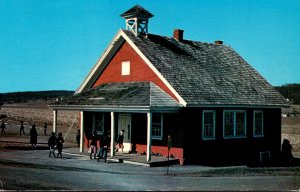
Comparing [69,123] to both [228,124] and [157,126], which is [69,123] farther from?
[228,124]

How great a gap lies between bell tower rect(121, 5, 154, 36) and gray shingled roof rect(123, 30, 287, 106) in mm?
632

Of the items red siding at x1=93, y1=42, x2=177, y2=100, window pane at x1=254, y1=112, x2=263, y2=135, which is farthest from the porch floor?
window pane at x1=254, y1=112, x2=263, y2=135

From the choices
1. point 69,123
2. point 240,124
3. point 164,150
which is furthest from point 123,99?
point 69,123

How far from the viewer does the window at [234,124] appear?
25.9 meters

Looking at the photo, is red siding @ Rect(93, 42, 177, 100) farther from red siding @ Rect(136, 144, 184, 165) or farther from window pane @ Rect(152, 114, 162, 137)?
red siding @ Rect(136, 144, 184, 165)

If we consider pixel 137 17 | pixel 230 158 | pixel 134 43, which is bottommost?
pixel 230 158

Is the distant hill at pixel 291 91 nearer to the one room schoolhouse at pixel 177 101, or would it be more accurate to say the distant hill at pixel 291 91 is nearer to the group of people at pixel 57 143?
the one room schoolhouse at pixel 177 101

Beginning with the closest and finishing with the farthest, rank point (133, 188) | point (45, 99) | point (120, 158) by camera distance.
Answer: point (133, 188) → point (120, 158) → point (45, 99)

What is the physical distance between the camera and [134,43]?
26125 millimetres

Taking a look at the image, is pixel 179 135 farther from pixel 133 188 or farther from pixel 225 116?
pixel 133 188

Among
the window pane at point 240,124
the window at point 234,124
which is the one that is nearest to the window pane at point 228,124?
the window at point 234,124

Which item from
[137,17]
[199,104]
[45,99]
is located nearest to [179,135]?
[199,104]

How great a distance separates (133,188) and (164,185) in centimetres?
138

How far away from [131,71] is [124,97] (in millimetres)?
3500
